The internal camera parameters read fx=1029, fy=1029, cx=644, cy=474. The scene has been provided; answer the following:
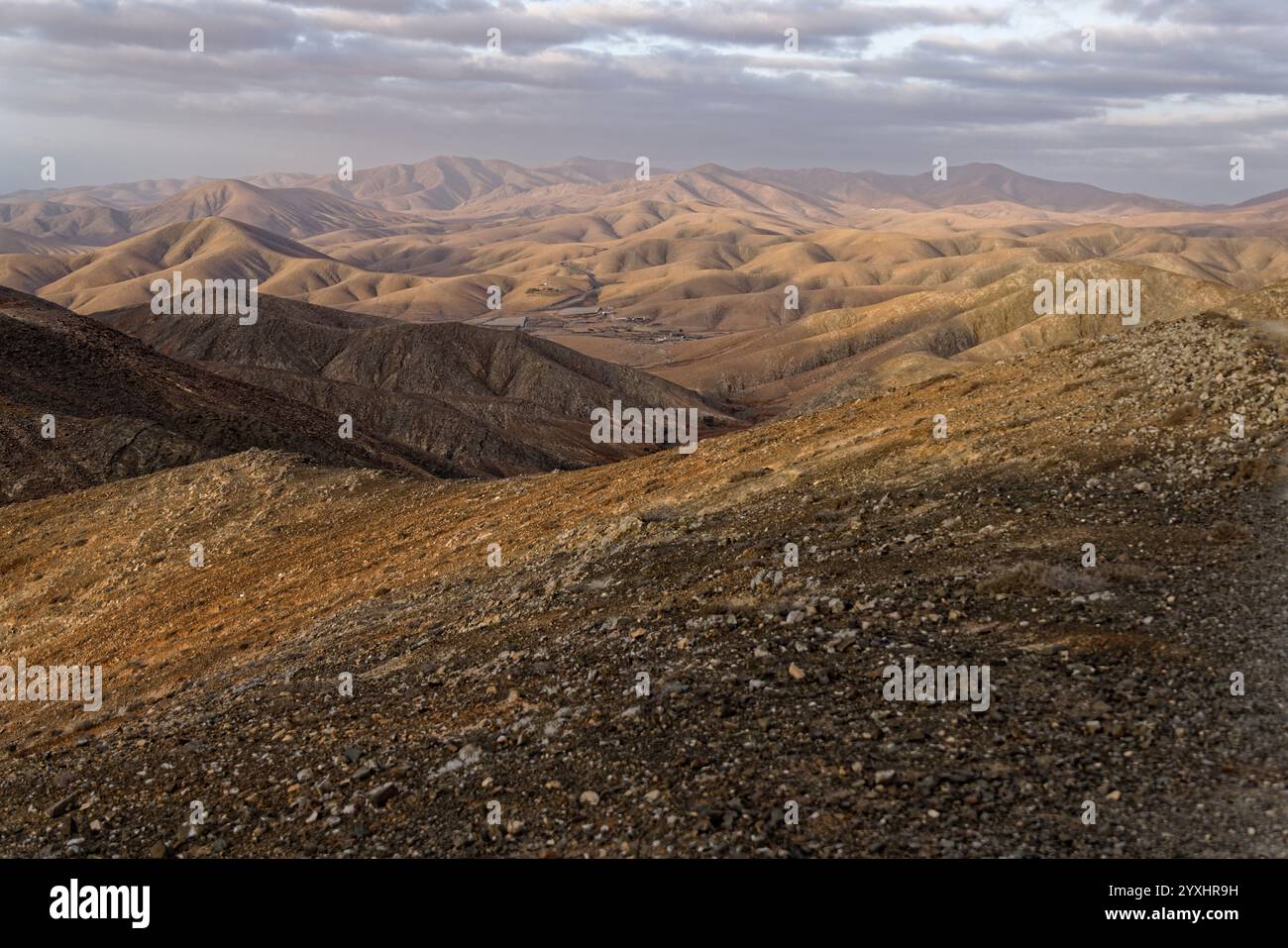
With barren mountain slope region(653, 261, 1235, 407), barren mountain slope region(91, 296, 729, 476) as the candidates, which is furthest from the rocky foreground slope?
barren mountain slope region(653, 261, 1235, 407)

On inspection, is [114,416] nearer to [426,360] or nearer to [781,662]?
[781,662]

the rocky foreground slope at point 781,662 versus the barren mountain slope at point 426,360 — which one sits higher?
the barren mountain slope at point 426,360

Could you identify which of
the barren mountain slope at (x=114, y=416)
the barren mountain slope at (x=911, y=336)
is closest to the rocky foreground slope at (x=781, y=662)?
the barren mountain slope at (x=114, y=416)

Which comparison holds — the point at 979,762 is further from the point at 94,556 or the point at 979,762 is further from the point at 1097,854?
the point at 94,556

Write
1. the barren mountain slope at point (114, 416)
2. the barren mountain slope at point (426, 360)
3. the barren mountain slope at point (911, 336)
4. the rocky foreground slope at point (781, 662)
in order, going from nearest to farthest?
the rocky foreground slope at point (781, 662)
the barren mountain slope at point (114, 416)
the barren mountain slope at point (426, 360)
the barren mountain slope at point (911, 336)

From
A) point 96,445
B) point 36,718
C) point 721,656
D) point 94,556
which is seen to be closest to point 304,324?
point 96,445

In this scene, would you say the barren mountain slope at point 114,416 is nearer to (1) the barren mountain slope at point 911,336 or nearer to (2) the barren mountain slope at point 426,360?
(2) the barren mountain slope at point 426,360

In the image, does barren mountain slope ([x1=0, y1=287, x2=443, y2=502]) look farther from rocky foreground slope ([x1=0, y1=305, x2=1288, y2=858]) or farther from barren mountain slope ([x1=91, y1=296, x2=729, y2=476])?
barren mountain slope ([x1=91, y1=296, x2=729, y2=476])
